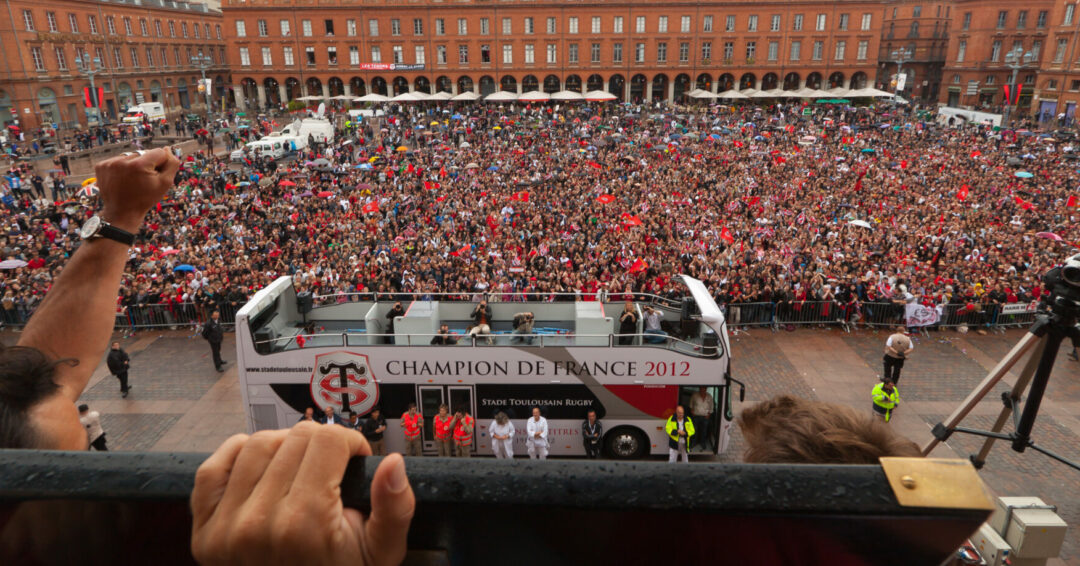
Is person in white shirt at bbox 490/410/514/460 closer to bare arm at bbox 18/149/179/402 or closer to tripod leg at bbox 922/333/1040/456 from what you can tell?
tripod leg at bbox 922/333/1040/456

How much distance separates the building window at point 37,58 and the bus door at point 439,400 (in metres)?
65.0

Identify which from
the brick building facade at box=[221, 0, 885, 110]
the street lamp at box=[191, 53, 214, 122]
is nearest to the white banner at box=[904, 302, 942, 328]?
the street lamp at box=[191, 53, 214, 122]

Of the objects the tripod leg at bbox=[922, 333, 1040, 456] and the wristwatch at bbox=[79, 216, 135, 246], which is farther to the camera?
the tripod leg at bbox=[922, 333, 1040, 456]

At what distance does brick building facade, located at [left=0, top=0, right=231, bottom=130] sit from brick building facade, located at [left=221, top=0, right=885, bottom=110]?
6942mm

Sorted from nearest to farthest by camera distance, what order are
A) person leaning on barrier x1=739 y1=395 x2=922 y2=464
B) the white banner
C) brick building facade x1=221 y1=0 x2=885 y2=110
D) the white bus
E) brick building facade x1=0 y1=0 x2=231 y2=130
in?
1. person leaning on barrier x1=739 y1=395 x2=922 y2=464
2. the white bus
3. the white banner
4. brick building facade x1=0 y1=0 x2=231 y2=130
5. brick building facade x1=221 y1=0 x2=885 y2=110

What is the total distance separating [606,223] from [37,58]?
197 feet

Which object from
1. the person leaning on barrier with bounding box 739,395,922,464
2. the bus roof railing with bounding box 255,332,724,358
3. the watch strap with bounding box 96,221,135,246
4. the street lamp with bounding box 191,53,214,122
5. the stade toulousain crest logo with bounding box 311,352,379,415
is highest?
the street lamp with bounding box 191,53,214,122

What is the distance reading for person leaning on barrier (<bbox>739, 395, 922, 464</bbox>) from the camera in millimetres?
1905

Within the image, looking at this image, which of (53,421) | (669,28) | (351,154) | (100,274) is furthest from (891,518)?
(669,28)

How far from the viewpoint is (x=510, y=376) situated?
11109 millimetres

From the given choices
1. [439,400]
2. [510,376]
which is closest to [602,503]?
[510,376]

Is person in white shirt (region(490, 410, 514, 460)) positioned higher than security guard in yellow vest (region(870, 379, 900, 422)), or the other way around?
security guard in yellow vest (region(870, 379, 900, 422))

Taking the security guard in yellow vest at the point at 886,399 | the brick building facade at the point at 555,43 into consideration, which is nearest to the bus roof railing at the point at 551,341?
the security guard in yellow vest at the point at 886,399

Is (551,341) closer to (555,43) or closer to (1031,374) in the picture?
(1031,374)
